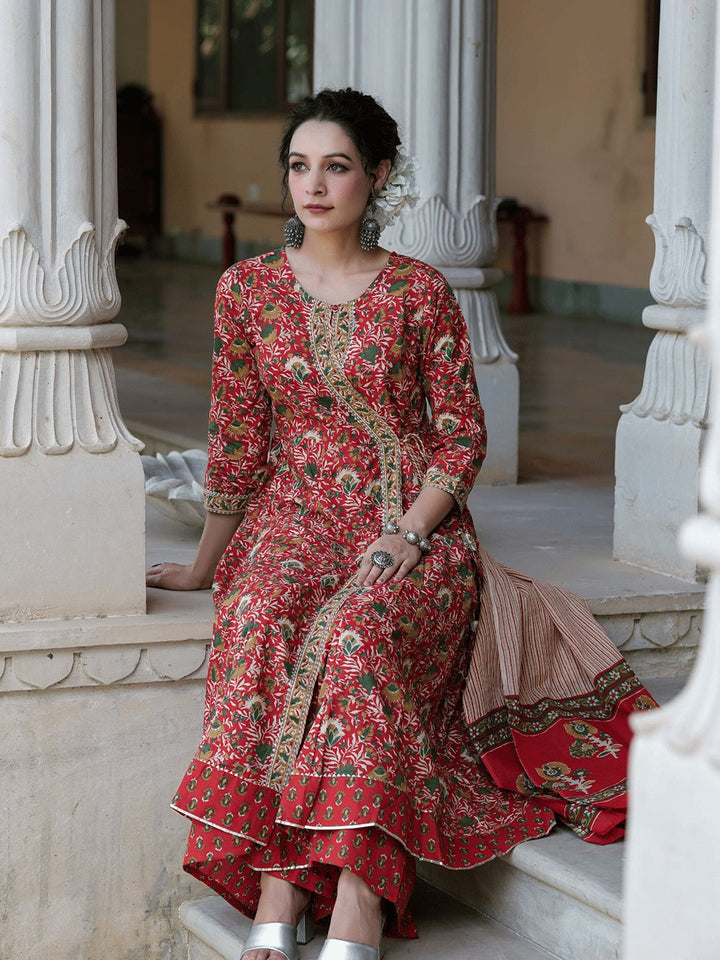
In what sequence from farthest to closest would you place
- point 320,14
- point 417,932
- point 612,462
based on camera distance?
point 612,462, point 320,14, point 417,932

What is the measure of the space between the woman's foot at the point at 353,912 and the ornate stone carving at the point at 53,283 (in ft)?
4.04

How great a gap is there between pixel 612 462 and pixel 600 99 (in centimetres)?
652

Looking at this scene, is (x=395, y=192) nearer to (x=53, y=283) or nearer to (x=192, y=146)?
(x=53, y=283)

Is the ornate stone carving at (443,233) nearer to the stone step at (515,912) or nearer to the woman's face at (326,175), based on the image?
the woman's face at (326,175)

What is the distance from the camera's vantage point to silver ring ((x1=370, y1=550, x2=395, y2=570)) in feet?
9.71

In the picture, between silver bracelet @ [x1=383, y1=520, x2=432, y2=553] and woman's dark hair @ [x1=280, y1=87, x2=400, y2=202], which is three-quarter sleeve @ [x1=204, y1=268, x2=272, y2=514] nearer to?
woman's dark hair @ [x1=280, y1=87, x2=400, y2=202]

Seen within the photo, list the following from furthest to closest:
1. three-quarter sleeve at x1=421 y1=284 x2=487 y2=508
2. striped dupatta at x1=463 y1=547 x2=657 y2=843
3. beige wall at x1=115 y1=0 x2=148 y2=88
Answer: beige wall at x1=115 y1=0 x2=148 y2=88 → three-quarter sleeve at x1=421 y1=284 x2=487 y2=508 → striped dupatta at x1=463 y1=547 x2=657 y2=843

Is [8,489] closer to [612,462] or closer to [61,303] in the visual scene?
[61,303]

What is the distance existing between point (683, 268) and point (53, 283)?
1.45 meters

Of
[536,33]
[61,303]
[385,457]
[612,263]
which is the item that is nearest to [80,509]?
[61,303]

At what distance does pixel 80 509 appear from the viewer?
3.20 metres

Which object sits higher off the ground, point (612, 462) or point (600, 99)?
point (600, 99)

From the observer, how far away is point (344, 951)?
264 cm

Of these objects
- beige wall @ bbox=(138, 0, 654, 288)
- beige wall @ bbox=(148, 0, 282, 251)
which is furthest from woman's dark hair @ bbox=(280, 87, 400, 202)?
beige wall @ bbox=(148, 0, 282, 251)
